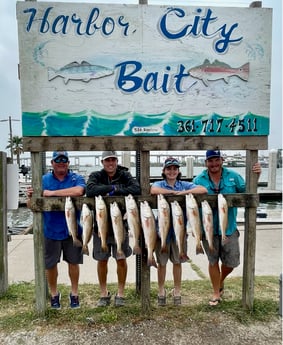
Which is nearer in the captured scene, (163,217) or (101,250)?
(163,217)

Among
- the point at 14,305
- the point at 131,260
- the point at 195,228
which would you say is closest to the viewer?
the point at 195,228

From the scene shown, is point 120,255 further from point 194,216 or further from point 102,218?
point 194,216

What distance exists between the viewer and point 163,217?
10.4 ft

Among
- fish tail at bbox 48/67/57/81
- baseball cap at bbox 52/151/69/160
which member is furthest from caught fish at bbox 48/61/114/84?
baseball cap at bbox 52/151/69/160

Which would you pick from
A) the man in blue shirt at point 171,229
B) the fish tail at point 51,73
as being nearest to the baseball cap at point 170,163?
the man in blue shirt at point 171,229

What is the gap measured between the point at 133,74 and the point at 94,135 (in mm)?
767

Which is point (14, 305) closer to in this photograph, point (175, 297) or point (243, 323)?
point (175, 297)

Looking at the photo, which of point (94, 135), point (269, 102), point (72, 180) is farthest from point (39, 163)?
point (269, 102)

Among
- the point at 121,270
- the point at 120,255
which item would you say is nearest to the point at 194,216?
the point at 120,255

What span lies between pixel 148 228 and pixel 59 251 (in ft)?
3.76

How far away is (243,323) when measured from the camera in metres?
3.28

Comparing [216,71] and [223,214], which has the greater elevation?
[216,71]

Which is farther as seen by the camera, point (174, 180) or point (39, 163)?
point (174, 180)

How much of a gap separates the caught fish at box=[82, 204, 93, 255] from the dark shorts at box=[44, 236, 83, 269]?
366 millimetres
